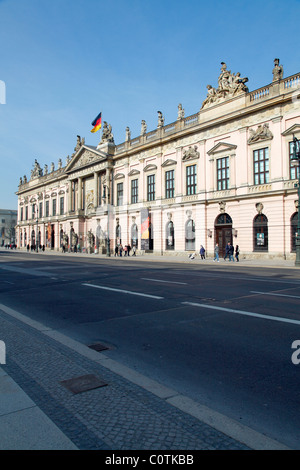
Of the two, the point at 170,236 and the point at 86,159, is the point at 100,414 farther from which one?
the point at 86,159

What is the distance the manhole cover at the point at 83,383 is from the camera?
3.71 metres

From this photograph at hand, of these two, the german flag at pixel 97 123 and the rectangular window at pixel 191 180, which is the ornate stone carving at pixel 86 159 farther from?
the rectangular window at pixel 191 180

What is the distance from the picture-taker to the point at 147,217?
43.4 metres

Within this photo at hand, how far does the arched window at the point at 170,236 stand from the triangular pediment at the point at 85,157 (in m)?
16.9

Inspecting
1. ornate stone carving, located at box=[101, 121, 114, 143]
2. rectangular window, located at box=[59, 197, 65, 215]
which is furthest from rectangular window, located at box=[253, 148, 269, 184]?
rectangular window, located at box=[59, 197, 65, 215]

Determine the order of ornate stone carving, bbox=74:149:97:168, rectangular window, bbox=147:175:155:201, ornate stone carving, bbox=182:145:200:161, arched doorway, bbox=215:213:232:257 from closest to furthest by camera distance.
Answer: arched doorway, bbox=215:213:232:257 → ornate stone carving, bbox=182:145:200:161 → rectangular window, bbox=147:175:155:201 → ornate stone carving, bbox=74:149:97:168

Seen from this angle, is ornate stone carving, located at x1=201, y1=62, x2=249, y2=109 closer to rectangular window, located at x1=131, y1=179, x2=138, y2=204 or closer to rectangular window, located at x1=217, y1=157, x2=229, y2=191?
rectangular window, located at x1=217, y1=157, x2=229, y2=191

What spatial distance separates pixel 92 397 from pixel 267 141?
3060cm

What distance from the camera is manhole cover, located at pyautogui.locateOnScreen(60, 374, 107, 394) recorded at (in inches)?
146

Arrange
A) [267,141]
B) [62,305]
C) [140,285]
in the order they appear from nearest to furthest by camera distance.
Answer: [62,305], [140,285], [267,141]

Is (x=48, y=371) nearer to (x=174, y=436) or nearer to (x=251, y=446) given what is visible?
(x=174, y=436)

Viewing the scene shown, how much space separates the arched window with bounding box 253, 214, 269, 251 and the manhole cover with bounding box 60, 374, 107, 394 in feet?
93.1

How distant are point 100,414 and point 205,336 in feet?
9.94
